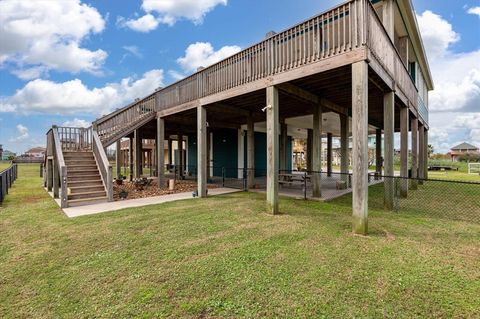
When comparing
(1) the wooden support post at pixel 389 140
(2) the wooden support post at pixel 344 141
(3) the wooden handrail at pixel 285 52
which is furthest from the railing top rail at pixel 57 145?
(2) the wooden support post at pixel 344 141

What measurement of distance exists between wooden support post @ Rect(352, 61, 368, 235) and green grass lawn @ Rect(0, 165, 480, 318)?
38cm

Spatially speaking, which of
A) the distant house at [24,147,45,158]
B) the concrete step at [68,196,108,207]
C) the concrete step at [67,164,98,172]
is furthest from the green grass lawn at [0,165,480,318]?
the distant house at [24,147,45,158]

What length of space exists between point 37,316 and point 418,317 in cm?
365

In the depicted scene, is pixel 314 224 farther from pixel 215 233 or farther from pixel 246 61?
pixel 246 61

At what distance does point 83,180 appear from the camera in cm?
822

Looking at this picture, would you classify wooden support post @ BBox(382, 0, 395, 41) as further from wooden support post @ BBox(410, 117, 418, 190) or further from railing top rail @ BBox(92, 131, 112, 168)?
railing top rail @ BBox(92, 131, 112, 168)

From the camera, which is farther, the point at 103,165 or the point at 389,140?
the point at 103,165

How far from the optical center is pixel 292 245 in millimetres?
3967

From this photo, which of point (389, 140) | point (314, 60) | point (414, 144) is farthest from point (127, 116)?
point (414, 144)

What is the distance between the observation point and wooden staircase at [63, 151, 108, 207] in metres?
7.50

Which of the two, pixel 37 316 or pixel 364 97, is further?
pixel 364 97

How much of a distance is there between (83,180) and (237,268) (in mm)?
7446

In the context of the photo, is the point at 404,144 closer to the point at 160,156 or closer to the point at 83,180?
the point at 160,156

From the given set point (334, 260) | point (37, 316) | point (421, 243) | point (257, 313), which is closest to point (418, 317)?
point (334, 260)
